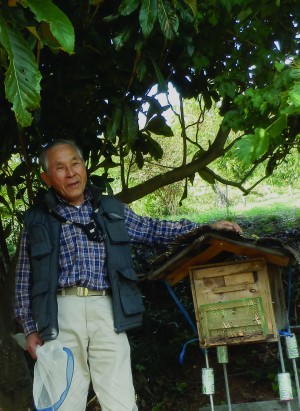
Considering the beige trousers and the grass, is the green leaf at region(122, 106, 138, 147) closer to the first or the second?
the beige trousers

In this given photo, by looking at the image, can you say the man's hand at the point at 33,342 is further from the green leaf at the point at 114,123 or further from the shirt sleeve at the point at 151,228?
the green leaf at the point at 114,123

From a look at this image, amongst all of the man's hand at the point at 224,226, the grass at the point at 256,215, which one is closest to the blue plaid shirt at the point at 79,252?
the man's hand at the point at 224,226

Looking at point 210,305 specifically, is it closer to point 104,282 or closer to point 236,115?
point 104,282

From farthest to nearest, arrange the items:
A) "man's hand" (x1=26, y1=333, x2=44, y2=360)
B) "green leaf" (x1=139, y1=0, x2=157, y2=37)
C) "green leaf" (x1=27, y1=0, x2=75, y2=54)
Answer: "man's hand" (x1=26, y1=333, x2=44, y2=360) → "green leaf" (x1=139, y1=0, x2=157, y2=37) → "green leaf" (x1=27, y1=0, x2=75, y2=54)

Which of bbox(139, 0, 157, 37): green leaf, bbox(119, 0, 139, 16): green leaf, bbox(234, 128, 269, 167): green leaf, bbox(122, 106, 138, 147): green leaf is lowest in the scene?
bbox(234, 128, 269, 167): green leaf

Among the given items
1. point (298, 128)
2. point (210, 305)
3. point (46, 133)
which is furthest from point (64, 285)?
point (298, 128)

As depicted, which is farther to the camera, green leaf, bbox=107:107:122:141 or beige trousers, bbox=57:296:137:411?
green leaf, bbox=107:107:122:141

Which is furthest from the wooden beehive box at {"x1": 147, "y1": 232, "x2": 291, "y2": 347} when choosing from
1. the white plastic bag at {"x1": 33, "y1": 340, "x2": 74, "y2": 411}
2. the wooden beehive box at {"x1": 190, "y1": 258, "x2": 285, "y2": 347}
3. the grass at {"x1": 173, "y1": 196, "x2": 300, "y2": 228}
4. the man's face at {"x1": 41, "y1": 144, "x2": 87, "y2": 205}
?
the grass at {"x1": 173, "y1": 196, "x2": 300, "y2": 228}

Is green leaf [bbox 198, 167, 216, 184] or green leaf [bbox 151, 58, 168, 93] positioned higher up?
green leaf [bbox 151, 58, 168, 93]

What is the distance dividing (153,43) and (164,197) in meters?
8.35

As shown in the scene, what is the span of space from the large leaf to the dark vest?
2.86 ft

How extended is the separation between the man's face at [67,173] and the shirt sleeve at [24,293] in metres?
0.31

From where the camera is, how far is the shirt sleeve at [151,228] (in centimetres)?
346

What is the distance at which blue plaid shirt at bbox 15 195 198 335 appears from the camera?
3137 millimetres
